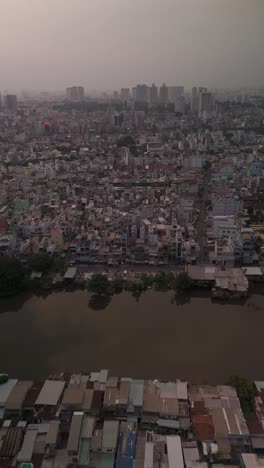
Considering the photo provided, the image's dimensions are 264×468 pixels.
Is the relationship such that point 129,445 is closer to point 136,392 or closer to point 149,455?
point 149,455

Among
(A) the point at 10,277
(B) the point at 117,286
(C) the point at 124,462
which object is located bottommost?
(C) the point at 124,462

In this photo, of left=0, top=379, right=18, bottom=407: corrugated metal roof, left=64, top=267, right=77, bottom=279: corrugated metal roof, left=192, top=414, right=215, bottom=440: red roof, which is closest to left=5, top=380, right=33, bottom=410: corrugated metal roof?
left=0, top=379, right=18, bottom=407: corrugated metal roof

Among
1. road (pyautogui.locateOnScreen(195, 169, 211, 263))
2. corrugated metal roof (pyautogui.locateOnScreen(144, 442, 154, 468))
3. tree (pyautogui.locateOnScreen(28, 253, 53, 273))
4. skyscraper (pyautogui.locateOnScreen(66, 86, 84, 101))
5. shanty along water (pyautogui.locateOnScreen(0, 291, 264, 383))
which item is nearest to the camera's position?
corrugated metal roof (pyautogui.locateOnScreen(144, 442, 154, 468))

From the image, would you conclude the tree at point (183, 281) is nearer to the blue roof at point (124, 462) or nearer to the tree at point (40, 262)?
the tree at point (40, 262)

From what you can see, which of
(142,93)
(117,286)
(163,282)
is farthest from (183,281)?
(142,93)

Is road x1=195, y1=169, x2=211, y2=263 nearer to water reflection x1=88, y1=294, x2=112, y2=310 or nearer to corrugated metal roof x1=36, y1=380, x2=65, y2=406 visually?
water reflection x1=88, y1=294, x2=112, y2=310

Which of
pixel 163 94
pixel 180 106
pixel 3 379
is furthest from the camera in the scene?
pixel 163 94

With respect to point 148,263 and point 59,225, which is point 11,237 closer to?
point 59,225
